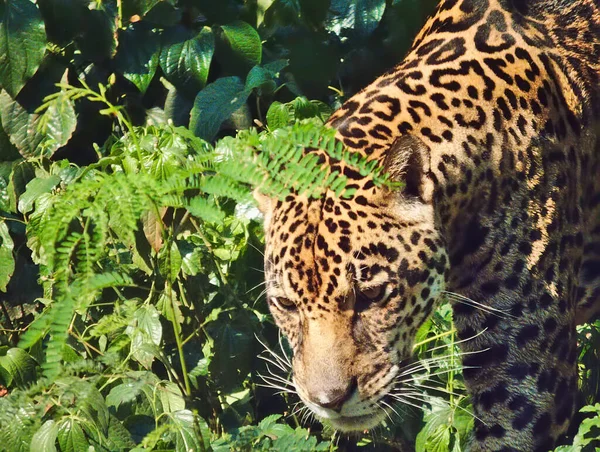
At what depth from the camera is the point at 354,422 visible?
473cm

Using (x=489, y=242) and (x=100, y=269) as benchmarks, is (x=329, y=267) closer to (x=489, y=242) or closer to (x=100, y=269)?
(x=489, y=242)

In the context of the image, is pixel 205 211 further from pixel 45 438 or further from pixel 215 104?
pixel 215 104

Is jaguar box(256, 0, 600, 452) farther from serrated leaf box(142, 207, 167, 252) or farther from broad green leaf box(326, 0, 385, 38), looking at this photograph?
broad green leaf box(326, 0, 385, 38)

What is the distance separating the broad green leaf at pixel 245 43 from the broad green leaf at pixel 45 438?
291 centimetres

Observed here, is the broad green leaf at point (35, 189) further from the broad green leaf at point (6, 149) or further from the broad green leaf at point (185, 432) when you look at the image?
the broad green leaf at point (185, 432)

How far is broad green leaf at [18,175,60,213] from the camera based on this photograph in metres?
5.86

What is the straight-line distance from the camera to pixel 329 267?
179 inches

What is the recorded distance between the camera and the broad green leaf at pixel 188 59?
266 inches

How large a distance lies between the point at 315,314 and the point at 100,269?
1.31 metres

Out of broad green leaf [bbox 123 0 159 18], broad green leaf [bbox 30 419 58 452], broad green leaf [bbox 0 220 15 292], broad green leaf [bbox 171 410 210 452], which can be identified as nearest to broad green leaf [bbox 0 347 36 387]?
broad green leaf [bbox 0 220 15 292]

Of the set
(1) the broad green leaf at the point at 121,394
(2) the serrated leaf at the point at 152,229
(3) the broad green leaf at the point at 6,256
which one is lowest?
(3) the broad green leaf at the point at 6,256

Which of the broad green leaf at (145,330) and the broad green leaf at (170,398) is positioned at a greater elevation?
the broad green leaf at (145,330)

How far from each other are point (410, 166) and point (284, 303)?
2.61ft

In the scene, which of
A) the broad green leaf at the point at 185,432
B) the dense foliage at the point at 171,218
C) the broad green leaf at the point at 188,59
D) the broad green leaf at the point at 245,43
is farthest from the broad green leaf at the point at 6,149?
the broad green leaf at the point at 185,432
